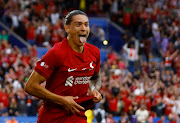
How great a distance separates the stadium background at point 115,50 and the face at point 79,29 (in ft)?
27.3

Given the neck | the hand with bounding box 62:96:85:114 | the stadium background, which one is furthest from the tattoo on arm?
the stadium background

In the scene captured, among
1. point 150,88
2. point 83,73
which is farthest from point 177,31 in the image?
point 83,73

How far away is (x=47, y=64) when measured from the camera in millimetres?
4832

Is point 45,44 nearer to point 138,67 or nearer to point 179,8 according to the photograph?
point 138,67

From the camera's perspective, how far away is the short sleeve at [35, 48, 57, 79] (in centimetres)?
482

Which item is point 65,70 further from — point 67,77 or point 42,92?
point 42,92

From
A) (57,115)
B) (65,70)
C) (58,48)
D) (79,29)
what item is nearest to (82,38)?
(79,29)

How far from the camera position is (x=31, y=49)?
18.4 metres

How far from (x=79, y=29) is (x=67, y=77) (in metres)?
0.56

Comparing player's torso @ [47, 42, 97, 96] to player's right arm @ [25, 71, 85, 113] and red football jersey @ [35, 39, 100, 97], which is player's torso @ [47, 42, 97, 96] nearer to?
red football jersey @ [35, 39, 100, 97]

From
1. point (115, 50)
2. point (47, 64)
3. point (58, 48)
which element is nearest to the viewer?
point (47, 64)

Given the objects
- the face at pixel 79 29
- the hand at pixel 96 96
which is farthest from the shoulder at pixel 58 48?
the hand at pixel 96 96

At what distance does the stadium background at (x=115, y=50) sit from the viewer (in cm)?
1605

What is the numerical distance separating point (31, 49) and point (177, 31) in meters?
8.26
